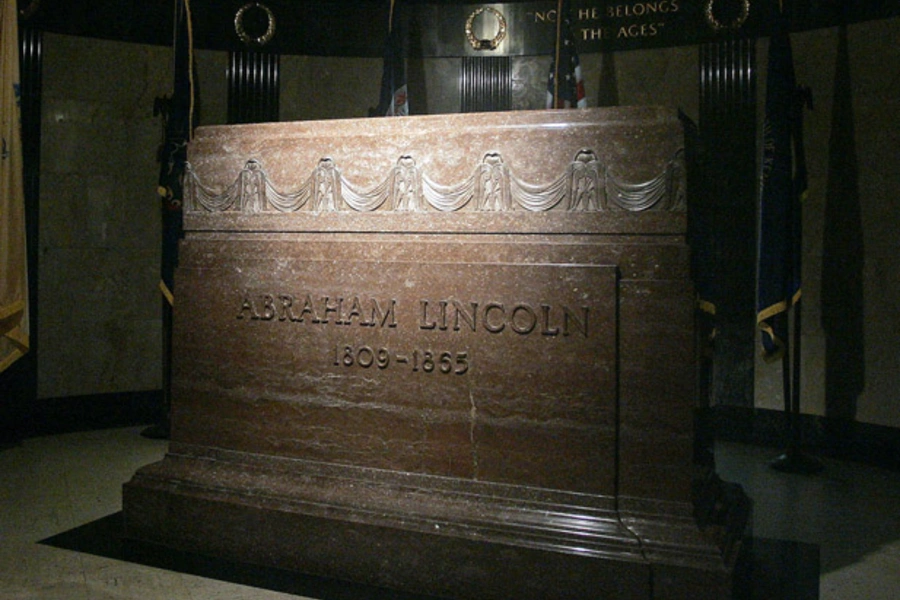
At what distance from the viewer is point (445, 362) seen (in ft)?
10.8

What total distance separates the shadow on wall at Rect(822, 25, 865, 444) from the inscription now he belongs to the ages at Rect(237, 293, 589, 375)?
3520 mm

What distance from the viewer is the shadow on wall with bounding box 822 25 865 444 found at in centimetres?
576

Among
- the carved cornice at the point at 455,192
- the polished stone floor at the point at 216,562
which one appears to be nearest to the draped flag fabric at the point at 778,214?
the polished stone floor at the point at 216,562

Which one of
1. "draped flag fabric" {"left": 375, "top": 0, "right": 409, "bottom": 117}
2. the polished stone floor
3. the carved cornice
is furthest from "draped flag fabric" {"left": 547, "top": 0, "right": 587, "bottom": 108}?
the polished stone floor

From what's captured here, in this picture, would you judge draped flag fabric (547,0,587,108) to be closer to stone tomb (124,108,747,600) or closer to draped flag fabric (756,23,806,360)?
draped flag fabric (756,23,806,360)

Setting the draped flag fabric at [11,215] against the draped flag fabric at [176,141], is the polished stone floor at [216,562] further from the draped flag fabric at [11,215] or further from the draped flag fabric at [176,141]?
the draped flag fabric at [176,141]

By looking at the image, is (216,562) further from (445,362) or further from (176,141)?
(176,141)

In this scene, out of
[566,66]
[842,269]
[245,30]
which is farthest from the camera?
[245,30]

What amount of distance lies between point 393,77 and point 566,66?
1330mm

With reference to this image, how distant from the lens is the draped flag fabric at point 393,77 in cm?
616

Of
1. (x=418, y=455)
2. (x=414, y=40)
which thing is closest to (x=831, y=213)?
(x=414, y=40)

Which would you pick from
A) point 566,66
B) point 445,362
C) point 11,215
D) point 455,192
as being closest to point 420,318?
Answer: point 445,362

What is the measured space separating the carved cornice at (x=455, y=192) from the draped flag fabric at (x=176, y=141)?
6.36 feet

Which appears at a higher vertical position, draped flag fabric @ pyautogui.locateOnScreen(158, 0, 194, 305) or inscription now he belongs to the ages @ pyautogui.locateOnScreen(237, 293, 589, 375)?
draped flag fabric @ pyautogui.locateOnScreen(158, 0, 194, 305)
